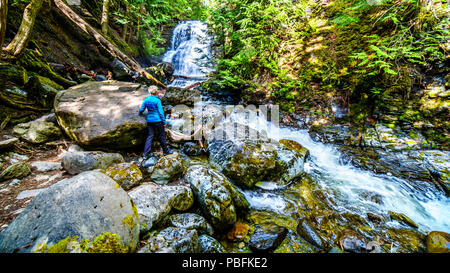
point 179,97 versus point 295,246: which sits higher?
point 179,97

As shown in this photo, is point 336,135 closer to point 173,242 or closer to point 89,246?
point 173,242

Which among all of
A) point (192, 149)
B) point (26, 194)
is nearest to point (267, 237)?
point (192, 149)

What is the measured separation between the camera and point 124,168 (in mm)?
3408

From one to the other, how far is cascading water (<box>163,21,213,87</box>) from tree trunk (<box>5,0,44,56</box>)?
22.2 feet

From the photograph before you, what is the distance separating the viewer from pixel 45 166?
3.39m

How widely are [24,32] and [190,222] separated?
7.70 meters

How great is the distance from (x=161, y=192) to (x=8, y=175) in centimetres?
289

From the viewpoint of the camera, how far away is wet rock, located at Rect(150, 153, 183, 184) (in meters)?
3.66

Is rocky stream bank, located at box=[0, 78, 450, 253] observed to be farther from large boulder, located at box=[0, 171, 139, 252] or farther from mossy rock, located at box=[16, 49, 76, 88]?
mossy rock, located at box=[16, 49, 76, 88]

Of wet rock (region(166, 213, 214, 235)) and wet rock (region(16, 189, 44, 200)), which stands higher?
wet rock (region(16, 189, 44, 200))

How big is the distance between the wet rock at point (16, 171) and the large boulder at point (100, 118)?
0.99 metres

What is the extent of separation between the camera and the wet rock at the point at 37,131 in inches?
152

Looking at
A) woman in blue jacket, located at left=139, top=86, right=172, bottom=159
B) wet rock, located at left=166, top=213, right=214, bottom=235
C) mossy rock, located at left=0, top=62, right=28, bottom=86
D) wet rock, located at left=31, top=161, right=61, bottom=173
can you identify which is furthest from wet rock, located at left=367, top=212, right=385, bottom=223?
mossy rock, located at left=0, top=62, right=28, bottom=86
